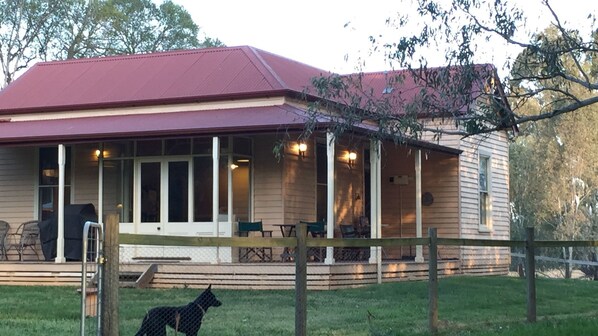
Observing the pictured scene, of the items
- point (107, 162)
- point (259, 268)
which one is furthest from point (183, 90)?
point (259, 268)

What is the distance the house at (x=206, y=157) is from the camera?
60.0 ft

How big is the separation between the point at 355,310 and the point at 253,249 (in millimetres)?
5339

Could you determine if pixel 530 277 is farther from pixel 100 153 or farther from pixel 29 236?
pixel 29 236

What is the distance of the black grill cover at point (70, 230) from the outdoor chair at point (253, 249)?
3.24m

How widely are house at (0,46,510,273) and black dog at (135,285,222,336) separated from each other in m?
6.92

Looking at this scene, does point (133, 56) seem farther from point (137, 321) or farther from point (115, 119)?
point (137, 321)

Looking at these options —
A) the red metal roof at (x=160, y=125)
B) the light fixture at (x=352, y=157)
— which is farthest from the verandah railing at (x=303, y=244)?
the light fixture at (x=352, y=157)

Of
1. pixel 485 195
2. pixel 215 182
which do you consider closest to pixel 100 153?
pixel 215 182

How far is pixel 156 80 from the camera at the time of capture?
21031 millimetres

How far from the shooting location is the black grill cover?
1909 cm

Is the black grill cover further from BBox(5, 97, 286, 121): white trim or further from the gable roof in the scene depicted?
the gable roof

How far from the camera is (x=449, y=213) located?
75.3 ft

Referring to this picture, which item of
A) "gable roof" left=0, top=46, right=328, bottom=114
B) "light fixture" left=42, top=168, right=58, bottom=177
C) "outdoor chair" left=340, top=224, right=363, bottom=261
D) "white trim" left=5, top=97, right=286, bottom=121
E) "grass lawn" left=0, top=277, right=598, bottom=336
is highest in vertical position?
"gable roof" left=0, top=46, right=328, bottom=114

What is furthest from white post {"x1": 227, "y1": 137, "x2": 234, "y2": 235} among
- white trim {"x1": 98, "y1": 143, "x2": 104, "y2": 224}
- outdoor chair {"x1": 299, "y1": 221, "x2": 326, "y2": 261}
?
white trim {"x1": 98, "y1": 143, "x2": 104, "y2": 224}
